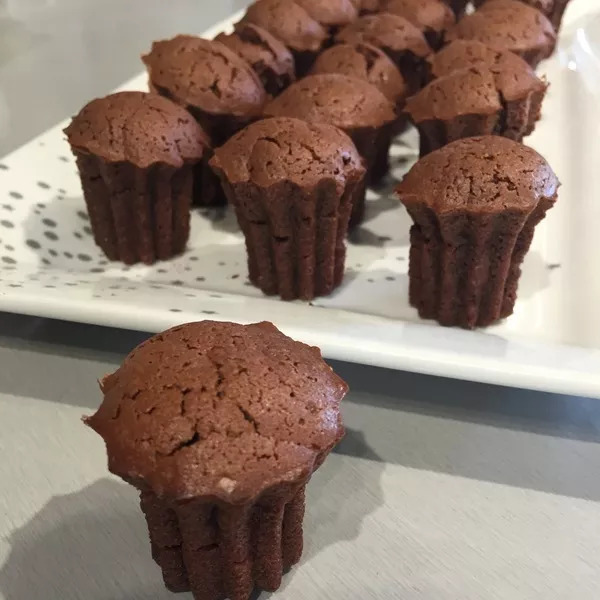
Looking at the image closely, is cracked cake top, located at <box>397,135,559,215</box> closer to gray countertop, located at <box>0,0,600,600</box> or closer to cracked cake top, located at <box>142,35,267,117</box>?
gray countertop, located at <box>0,0,600,600</box>

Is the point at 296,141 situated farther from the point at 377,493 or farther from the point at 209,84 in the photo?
the point at 377,493

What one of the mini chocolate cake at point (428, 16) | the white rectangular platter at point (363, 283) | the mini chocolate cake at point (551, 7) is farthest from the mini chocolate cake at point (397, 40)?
the mini chocolate cake at point (551, 7)

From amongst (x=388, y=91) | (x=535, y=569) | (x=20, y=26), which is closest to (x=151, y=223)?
(x=388, y=91)

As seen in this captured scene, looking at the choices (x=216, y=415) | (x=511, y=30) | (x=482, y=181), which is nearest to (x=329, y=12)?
(x=511, y=30)

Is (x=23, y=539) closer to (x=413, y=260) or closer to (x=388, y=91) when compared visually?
(x=413, y=260)

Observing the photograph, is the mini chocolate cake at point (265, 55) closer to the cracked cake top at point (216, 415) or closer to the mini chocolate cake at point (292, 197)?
the mini chocolate cake at point (292, 197)
